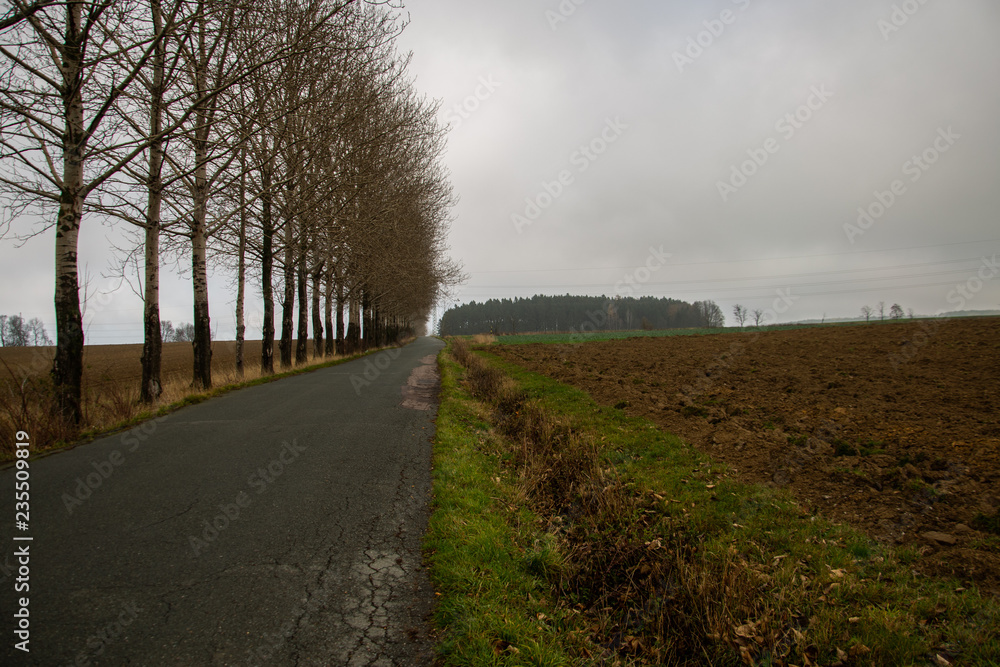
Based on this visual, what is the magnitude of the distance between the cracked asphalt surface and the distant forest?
4569 inches

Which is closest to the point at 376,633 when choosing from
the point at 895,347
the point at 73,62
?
the point at 73,62

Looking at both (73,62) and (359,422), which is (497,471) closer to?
(359,422)

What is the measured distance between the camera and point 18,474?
15.9 feet

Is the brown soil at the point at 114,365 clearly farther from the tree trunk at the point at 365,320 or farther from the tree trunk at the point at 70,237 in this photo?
the tree trunk at the point at 365,320

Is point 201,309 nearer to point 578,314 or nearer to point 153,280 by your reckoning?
point 153,280

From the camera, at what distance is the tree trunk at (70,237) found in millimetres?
6789

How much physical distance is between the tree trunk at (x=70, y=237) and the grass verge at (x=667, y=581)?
20.1 feet

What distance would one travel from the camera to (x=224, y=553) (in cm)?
336

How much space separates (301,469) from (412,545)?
7.53 feet

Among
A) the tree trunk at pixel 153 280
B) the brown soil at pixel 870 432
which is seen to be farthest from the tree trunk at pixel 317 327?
the brown soil at pixel 870 432

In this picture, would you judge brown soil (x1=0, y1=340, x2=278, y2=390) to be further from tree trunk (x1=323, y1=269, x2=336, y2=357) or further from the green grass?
the green grass

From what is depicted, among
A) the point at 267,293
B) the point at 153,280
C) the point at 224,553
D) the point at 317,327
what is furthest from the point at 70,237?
the point at 317,327

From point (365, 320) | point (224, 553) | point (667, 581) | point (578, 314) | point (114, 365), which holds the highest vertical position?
point (578, 314)

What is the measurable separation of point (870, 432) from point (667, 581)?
5559mm
